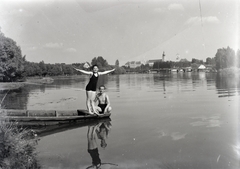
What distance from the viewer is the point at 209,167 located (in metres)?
6.91

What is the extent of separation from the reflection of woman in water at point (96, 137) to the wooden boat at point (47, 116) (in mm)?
949

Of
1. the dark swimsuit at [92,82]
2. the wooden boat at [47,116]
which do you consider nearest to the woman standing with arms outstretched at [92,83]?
the dark swimsuit at [92,82]

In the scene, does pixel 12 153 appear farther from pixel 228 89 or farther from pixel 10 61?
pixel 10 61

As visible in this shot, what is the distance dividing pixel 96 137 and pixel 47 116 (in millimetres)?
4155

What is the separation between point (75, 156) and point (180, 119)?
7.39 metres

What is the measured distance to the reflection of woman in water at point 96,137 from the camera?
7495 mm

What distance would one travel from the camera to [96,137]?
10.1 m

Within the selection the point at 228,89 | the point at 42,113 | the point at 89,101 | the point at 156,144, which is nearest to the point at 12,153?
the point at 156,144

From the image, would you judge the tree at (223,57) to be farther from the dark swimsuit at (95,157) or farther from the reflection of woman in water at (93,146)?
the dark swimsuit at (95,157)

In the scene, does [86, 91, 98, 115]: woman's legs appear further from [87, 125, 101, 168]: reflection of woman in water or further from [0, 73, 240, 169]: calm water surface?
[87, 125, 101, 168]: reflection of woman in water

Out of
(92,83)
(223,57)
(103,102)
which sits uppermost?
(223,57)

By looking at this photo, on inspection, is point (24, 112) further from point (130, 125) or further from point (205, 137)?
point (205, 137)

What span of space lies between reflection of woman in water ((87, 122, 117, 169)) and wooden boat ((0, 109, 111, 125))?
0.95m

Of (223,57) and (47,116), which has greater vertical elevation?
(223,57)
